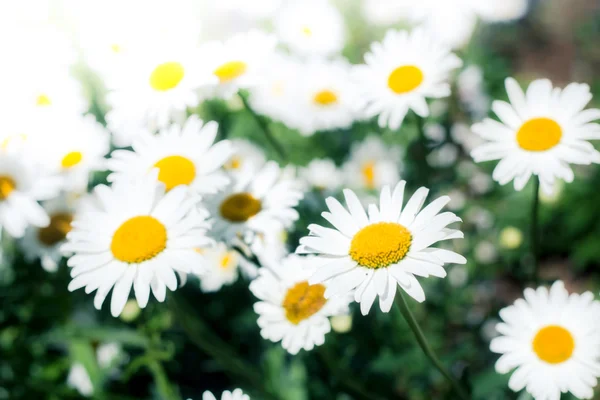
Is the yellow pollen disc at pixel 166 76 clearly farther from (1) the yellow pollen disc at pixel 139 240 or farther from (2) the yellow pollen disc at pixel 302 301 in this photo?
(2) the yellow pollen disc at pixel 302 301

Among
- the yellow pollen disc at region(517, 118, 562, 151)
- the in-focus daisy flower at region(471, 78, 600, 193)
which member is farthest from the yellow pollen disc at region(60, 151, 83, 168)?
the yellow pollen disc at region(517, 118, 562, 151)

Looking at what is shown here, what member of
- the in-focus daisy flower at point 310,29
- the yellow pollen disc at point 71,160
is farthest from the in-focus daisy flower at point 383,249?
the in-focus daisy flower at point 310,29

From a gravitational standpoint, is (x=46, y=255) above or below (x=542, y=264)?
below

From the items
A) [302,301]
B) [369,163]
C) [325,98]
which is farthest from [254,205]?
[369,163]

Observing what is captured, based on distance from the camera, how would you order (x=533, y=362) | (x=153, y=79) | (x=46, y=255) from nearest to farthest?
(x=533, y=362) → (x=153, y=79) → (x=46, y=255)

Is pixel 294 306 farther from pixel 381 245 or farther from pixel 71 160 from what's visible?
pixel 71 160

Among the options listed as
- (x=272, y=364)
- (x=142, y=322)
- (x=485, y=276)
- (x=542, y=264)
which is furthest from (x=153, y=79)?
(x=542, y=264)

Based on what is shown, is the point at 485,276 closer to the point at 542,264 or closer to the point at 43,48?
the point at 542,264
